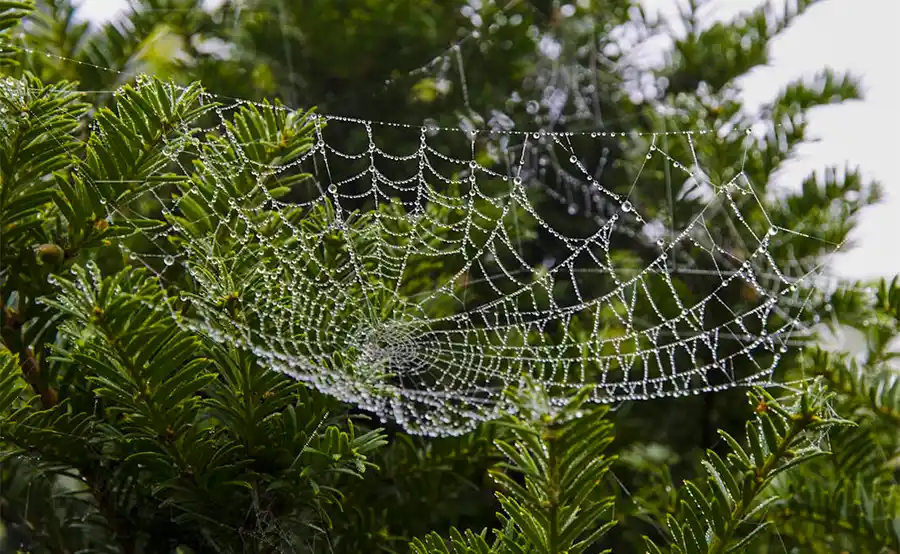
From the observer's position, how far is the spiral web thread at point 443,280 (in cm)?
51

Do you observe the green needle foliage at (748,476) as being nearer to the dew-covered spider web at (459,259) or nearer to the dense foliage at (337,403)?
the dense foliage at (337,403)

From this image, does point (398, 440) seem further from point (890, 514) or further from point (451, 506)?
point (890, 514)

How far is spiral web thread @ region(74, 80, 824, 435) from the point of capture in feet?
1.68

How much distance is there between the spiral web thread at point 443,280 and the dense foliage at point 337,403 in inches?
1.0

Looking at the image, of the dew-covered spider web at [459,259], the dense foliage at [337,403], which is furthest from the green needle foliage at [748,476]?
the dew-covered spider web at [459,259]

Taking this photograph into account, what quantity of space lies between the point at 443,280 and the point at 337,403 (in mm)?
185

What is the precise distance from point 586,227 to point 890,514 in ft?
1.33

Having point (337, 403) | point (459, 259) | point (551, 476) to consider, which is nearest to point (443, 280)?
point (459, 259)

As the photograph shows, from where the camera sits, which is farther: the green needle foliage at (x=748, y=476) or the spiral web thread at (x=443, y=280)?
the spiral web thread at (x=443, y=280)

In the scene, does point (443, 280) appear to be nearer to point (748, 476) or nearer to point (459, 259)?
point (459, 259)

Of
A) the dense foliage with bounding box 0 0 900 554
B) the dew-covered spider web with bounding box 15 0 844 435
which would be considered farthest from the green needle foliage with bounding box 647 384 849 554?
the dew-covered spider web with bounding box 15 0 844 435

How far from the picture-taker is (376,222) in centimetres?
59

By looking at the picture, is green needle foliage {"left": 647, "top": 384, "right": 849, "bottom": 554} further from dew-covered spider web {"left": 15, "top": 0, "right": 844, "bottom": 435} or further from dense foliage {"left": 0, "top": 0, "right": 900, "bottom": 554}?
dew-covered spider web {"left": 15, "top": 0, "right": 844, "bottom": 435}

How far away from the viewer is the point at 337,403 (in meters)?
0.50
